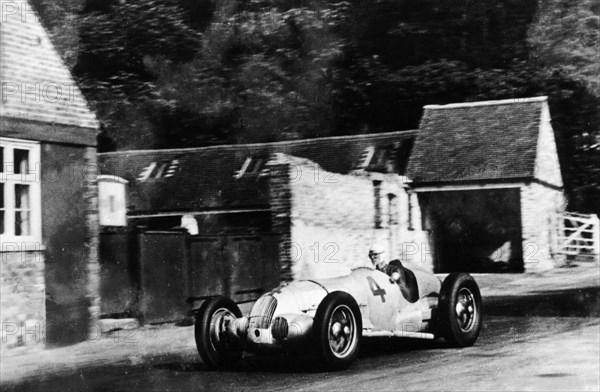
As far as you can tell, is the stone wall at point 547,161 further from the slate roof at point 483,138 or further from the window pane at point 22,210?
the window pane at point 22,210

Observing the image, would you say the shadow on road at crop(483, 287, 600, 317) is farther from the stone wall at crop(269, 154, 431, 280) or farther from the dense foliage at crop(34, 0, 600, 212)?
the stone wall at crop(269, 154, 431, 280)

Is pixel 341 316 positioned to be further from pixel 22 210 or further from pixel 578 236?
pixel 22 210

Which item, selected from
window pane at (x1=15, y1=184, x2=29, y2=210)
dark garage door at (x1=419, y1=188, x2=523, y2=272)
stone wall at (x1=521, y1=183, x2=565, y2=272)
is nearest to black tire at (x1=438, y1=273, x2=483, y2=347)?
dark garage door at (x1=419, y1=188, x2=523, y2=272)

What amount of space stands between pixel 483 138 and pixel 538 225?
3.97ft

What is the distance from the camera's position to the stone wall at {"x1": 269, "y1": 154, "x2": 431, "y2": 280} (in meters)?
9.24

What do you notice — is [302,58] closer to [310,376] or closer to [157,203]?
[157,203]

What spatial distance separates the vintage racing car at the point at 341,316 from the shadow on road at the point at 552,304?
1.87 meters

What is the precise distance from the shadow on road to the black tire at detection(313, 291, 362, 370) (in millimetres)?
3330

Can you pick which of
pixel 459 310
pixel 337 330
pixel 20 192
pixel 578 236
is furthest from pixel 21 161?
pixel 578 236

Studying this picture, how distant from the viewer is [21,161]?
→ 8477mm

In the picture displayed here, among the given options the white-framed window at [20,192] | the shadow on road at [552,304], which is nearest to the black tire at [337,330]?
the shadow on road at [552,304]

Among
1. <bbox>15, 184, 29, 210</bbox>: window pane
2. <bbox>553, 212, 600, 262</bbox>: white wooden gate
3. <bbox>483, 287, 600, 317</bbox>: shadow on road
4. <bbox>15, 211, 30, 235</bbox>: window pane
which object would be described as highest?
<bbox>15, 184, 29, 210</bbox>: window pane

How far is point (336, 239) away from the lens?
9523 mm

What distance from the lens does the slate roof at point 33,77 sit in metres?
8.43
